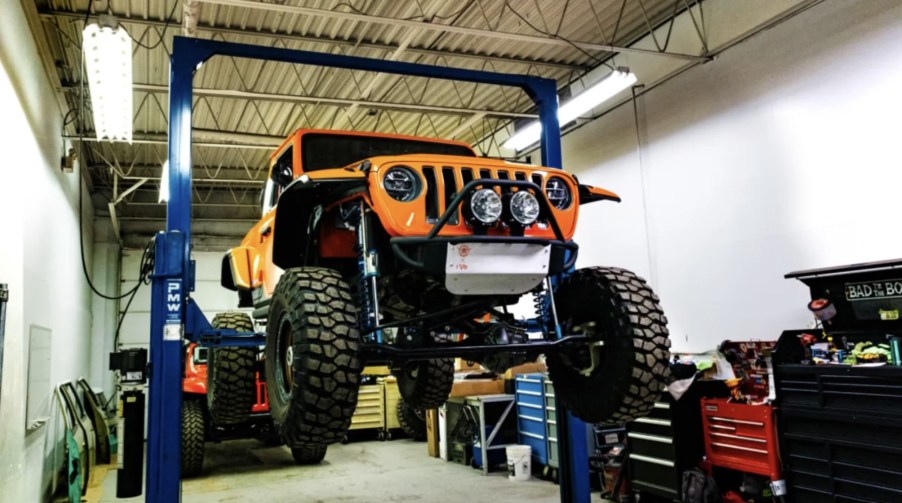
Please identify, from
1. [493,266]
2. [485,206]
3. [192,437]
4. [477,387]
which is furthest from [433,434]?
[485,206]

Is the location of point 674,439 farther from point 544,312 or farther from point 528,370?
point 544,312

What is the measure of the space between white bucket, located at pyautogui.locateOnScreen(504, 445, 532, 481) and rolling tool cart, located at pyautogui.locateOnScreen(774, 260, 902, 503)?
337cm

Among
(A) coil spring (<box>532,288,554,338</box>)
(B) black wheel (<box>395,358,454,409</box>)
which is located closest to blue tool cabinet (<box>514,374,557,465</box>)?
(B) black wheel (<box>395,358,454,409</box>)

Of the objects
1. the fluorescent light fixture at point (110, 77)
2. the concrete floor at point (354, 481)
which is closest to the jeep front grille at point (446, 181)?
the fluorescent light fixture at point (110, 77)

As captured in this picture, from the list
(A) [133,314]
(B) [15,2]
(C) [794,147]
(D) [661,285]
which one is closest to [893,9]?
(C) [794,147]

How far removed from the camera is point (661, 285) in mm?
7844

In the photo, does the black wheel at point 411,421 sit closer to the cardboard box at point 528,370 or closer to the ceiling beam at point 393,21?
the cardboard box at point 528,370

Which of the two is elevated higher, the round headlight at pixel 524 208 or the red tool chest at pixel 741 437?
the round headlight at pixel 524 208

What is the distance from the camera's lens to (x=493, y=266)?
2.86m

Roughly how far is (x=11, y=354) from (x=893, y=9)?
7.55 metres

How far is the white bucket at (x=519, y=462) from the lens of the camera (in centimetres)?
782

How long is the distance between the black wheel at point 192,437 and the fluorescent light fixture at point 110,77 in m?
3.43

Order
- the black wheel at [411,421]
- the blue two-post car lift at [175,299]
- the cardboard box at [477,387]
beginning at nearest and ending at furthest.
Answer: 1. the blue two-post car lift at [175,299]
2. the cardboard box at [477,387]
3. the black wheel at [411,421]

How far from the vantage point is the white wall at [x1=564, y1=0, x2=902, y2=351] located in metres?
5.47
